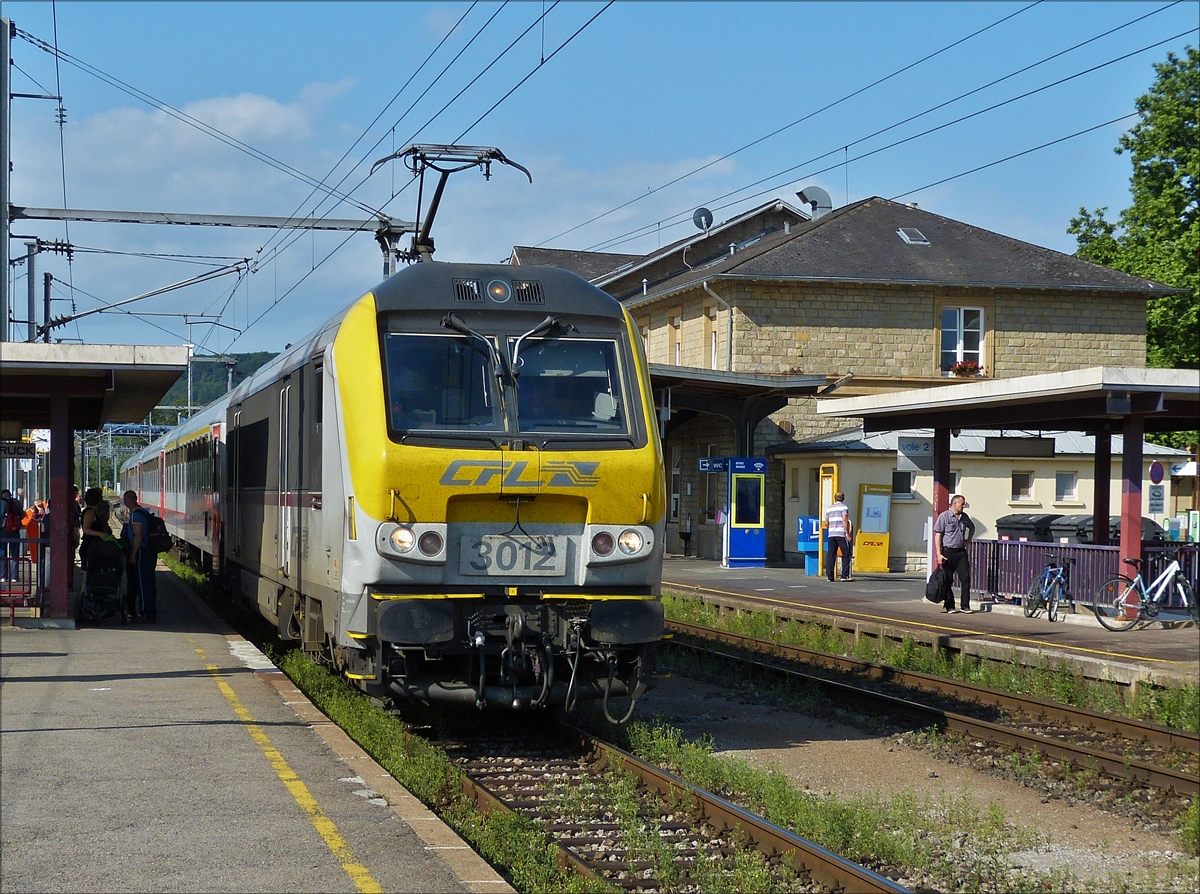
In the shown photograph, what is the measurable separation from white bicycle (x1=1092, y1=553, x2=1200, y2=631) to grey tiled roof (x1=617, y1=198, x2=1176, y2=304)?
1646 centimetres

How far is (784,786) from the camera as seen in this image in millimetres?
8141

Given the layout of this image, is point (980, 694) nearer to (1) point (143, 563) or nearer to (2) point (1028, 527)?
(1) point (143, 563)

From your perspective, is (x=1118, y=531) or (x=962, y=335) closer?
(x=1118, y=531)

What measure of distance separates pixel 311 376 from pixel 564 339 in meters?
2.22

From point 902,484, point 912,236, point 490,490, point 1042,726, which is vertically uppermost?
point 912,236

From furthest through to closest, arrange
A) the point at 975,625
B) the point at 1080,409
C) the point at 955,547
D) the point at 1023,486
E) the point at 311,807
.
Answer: the point at 1023,486 < the point at 955,547 < the point at 975,625 < the point at 1080,409 < the point at 311,807

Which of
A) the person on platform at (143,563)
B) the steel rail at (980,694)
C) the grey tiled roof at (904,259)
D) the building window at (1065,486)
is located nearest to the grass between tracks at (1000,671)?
the steel rail at (980,694)

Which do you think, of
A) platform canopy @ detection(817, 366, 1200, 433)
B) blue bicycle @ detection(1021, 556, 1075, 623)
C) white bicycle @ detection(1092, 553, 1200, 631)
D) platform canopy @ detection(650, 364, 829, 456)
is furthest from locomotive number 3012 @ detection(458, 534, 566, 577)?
platform canopy @ detection(650, 364, 829, 456)

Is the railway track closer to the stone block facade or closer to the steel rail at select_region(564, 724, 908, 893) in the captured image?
the steel rail at select_region(564, 724, 908, 893)

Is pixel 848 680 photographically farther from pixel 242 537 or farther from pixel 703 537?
pixel 703 537

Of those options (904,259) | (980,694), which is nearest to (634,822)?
(980,694)

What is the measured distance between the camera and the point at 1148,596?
55.0 feet

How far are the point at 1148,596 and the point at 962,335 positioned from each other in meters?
18.3

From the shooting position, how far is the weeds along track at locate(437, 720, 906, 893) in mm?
6602
